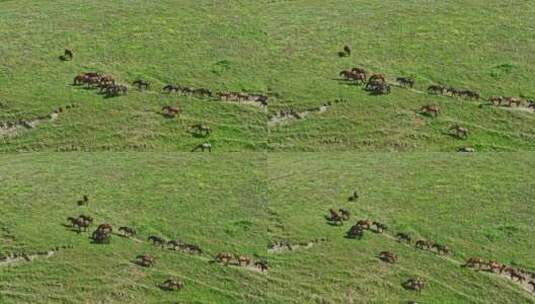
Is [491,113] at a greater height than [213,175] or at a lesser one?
greater

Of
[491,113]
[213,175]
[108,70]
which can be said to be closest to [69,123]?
[108,70]

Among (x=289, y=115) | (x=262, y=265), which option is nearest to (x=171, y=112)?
(x=289, y=115)

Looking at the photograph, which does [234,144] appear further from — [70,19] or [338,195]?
[70,19]

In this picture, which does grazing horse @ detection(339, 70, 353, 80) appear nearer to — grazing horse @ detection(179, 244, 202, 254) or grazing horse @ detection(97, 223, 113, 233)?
grazing horse @ detection(179, 244, 202, 254)

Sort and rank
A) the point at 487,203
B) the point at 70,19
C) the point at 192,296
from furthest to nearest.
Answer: the point at 70,19 → the point at 487,203 → the point at 192,296

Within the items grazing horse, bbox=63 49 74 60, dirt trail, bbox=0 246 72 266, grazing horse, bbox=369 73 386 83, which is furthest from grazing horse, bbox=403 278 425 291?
grazing horse, bbox=63 49 74 60

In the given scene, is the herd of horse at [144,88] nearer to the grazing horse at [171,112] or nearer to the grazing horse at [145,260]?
the grazing horse at [171,112]
